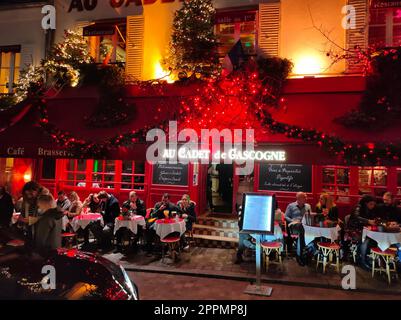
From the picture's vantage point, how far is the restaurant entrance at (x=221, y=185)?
12016 millimetres

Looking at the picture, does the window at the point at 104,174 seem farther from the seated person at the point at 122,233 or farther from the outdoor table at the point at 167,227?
the outdoor table at the point at 167,227

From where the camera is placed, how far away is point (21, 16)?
9.89 metres

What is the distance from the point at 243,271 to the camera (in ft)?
22.9

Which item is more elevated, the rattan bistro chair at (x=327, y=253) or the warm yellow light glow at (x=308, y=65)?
the warm yellow light glow at (x=308, y=65)

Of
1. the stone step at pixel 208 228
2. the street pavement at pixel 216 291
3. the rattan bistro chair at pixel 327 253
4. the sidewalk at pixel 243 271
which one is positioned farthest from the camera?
the stone step at pixel 208 228

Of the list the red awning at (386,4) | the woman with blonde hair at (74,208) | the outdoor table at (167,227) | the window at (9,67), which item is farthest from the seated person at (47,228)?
the red awning at (386,4)

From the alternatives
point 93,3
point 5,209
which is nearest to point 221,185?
point 5,209

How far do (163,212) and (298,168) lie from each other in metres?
4.16

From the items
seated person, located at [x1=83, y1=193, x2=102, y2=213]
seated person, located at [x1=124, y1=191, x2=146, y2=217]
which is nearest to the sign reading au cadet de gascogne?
seated person, located at [x1=124, y1=191, x2=146, y2=217]

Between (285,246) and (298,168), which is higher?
(298,168)

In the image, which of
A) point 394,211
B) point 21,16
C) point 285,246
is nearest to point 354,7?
point 394,211

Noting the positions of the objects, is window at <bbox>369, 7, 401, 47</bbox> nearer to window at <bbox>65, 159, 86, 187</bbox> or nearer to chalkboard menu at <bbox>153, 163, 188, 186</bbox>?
chalkboard menu at <bbox>153, 163, 188, 186</bbox>

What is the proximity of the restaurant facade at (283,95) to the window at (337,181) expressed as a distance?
3cm
